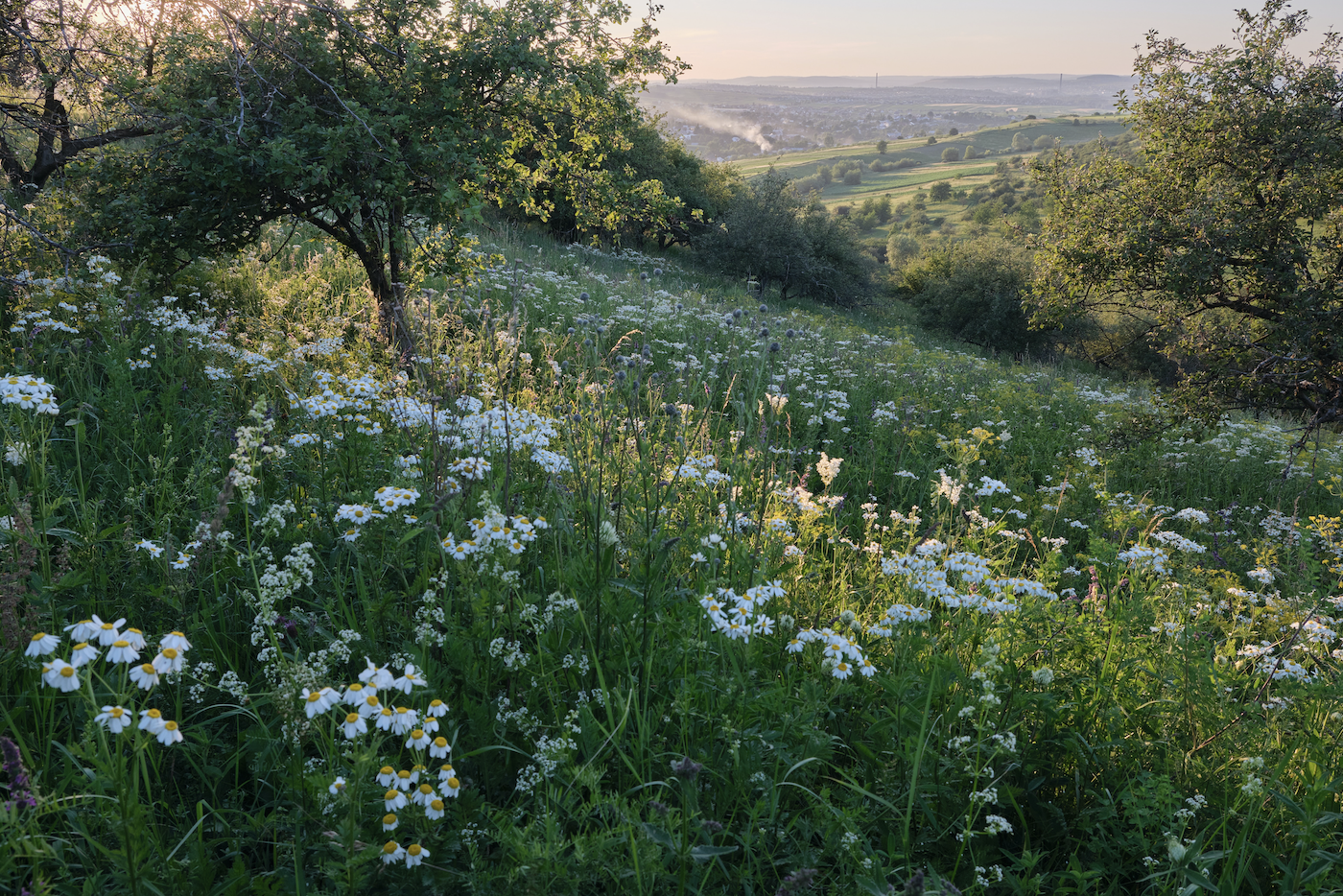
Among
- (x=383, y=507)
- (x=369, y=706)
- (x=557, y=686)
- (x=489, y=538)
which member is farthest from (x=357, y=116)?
(x=369, y=706)

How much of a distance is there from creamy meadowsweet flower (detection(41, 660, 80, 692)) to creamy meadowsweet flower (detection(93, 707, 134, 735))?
82 millimetres

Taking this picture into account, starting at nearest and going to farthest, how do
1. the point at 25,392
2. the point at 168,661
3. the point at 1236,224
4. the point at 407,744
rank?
the point at 168,661 < the point at 407,744 < the point at 25,392 < the point at 1236,224

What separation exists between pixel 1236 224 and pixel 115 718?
1177 centimetres

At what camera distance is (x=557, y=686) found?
247 cm

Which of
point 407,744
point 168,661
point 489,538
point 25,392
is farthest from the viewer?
point 25,392

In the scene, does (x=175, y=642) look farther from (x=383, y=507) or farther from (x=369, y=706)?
(x=383, y=507)

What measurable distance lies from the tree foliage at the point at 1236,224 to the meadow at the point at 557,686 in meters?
6.27

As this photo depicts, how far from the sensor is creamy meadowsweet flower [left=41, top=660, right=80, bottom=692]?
1377 millimetres

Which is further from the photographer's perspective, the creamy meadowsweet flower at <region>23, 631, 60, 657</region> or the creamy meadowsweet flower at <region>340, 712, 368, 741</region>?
the creamy meadowsweet flower at <region>340, 712, 368, 741</region>

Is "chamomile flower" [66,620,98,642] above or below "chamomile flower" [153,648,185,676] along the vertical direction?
above

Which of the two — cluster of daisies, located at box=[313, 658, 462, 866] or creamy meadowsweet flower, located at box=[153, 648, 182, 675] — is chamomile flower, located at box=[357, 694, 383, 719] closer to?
cluster of daisies, located at box=[313, 658, 462, 866]

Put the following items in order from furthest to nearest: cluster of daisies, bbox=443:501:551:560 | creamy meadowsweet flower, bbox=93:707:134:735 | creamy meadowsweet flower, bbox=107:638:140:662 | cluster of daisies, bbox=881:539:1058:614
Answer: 1. cluster of daisies, bbox=881:539:1058:614
2. cluster of daisies, bbox=443:501:551:560
3. creamy meadowsweet flower, bbox=107:638:140:662
4. creamy meadowsweet flower, bbox=93:707:134:735

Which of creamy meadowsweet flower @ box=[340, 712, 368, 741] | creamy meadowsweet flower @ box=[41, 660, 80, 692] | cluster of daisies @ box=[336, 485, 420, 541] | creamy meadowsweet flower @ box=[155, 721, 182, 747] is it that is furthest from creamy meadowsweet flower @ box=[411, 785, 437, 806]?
cluster of daisies @ box=[336, 485, 420, 541]

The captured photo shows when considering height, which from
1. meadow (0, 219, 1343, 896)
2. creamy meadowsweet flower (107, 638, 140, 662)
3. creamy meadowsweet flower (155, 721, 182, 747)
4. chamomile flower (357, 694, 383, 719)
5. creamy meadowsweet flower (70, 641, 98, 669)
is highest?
creamy meadowsweet flower (70, 641, 98, 669)
